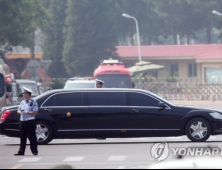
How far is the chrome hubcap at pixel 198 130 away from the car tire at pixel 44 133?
3803mm

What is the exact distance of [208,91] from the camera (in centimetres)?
5716

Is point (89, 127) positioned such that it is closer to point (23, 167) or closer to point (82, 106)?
point (82, 106)

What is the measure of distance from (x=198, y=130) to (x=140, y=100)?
5.79 ft

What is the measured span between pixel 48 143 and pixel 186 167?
46.5ft

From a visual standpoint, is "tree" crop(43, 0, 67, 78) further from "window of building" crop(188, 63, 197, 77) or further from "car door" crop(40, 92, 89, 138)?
"car door" crop(40, 92, 89, 138)

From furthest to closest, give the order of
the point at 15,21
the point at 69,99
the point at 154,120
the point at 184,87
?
the point at 184,87 → the point at 15,21 → the point at 69,99 → the point at 154,120

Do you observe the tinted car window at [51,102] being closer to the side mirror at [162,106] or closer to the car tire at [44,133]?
the car tire at [44,133]

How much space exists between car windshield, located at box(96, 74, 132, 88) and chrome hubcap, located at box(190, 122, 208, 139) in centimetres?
2735

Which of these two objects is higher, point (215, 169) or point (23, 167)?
point (215, 169)

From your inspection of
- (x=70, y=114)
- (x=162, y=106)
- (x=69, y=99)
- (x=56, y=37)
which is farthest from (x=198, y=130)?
(x=56, y=37)

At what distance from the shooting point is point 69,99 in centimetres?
2138

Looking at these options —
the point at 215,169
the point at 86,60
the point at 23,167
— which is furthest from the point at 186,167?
the point at 86,60

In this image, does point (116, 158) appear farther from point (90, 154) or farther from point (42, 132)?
point (42, 132)

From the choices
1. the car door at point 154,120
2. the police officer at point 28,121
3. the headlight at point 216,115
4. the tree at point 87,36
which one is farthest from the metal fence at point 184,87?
the police officer at point 28,121
